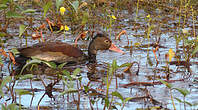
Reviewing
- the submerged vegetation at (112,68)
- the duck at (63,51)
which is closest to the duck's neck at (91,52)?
the duck at (63,51)

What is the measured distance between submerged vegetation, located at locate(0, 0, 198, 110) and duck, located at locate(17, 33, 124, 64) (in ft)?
0.48

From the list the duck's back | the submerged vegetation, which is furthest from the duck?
the submerged vegetation

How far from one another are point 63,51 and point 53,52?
0.58 feet

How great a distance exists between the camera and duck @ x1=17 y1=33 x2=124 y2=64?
7.35 m

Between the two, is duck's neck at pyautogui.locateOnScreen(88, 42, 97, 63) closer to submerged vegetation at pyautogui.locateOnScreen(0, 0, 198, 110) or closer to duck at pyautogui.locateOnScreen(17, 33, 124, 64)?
duck at pyautogui.locateOnScreen(17, 33, 124, 64)

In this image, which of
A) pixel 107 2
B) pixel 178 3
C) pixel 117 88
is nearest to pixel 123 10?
pixel 107 2

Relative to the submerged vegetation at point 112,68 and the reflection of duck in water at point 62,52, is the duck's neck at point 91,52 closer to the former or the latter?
the reflection of duck in water at point 62,52

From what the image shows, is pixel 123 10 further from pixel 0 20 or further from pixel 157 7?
pixel 0 20

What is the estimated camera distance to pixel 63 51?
763 cm

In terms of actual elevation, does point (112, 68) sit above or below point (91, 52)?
above

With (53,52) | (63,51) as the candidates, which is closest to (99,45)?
(63,51)

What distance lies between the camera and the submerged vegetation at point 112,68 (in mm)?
4918

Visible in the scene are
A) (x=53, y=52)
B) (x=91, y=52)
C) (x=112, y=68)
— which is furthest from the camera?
(x=91, y=52)

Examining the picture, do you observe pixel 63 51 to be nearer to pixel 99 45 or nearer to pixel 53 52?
Answer: pixel 53 52
